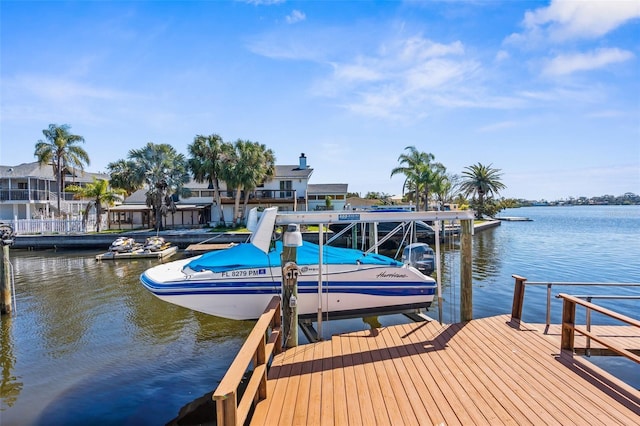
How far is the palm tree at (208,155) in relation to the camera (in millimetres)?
37094

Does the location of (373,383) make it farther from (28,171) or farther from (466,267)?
(28,171)

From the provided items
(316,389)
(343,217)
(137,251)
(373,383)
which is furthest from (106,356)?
(137,251)

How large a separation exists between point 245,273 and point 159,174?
3106cm

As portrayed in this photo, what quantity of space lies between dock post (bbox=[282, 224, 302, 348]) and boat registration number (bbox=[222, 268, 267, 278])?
180cm

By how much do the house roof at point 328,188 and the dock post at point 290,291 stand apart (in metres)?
39.4

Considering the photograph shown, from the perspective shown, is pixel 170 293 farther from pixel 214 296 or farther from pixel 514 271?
pixel 514 271

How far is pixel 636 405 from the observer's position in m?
4.20

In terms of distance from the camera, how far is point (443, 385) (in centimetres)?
477

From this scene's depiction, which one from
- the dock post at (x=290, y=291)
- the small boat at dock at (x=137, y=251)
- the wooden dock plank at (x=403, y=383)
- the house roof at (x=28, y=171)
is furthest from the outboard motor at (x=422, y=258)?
the house roof at (x=28, y=171)

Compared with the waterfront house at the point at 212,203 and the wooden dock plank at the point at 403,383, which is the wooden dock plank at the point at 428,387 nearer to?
the wooden dock plank at the point at 403,383

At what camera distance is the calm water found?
6477 mm

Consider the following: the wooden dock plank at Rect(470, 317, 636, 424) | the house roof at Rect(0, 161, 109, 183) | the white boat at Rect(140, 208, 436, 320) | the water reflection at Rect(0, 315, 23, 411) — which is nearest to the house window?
the house roof at Rect(0, 161, 109, 183)

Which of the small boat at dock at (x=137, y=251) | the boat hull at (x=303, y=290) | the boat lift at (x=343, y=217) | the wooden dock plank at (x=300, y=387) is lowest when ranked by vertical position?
the small boat at dock at (x=137, y=251)

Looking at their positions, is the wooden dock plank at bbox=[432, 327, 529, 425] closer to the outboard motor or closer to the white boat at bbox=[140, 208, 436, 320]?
the white boat at bbox=[140, 208, 436, 320]
